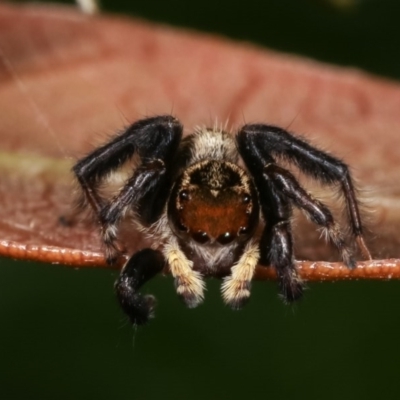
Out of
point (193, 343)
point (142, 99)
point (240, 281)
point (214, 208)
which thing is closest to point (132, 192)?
point (214, 208)

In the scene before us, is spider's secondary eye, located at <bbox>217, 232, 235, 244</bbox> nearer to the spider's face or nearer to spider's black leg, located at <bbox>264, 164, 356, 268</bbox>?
the spider's face

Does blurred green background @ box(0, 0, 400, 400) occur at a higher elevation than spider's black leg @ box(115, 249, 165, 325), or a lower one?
lower

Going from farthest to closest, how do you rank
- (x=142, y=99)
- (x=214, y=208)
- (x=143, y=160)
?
(x=142, y=99)
(x=143, y=160)
(x=214, y=208)

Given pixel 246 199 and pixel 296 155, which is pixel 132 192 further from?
pixel 296 155

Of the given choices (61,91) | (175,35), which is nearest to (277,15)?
(175,35)

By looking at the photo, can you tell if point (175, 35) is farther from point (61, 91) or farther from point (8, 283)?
point (8, 283)

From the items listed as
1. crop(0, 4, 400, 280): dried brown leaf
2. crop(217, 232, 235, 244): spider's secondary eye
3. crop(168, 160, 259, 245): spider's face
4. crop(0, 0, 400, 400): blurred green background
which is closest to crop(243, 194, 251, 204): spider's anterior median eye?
crop(168, 160, 259, 245): spider's face
